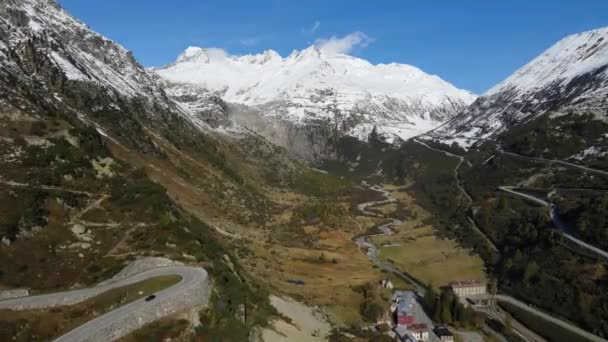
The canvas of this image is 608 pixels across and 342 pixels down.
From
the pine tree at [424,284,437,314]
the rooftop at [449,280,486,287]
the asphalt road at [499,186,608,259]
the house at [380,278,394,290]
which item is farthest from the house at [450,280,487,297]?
the asphalt road at [499,186,608,259]

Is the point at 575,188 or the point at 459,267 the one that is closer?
the point at 459,267

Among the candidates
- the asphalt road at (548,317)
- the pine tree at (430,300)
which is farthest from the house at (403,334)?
the asphalt road at (548,317)

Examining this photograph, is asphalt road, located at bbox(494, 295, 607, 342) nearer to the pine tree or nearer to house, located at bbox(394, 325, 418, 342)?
the pine tree

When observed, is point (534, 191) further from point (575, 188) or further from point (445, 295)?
point (445, 295)

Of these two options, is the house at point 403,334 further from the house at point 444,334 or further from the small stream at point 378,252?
the small stream at point 378,252

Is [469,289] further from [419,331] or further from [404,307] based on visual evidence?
[419,331]

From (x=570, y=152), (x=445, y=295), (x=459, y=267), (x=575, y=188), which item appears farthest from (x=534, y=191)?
(x=445, y=295)
